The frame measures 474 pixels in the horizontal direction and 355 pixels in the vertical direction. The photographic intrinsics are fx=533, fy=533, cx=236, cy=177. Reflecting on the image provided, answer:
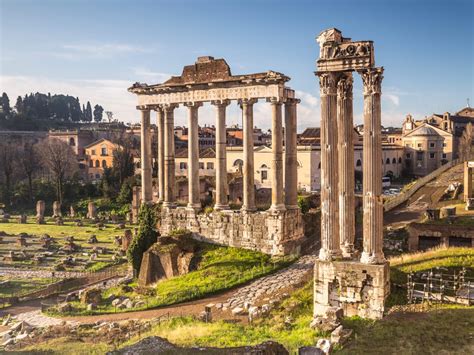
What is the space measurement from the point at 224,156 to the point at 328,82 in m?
11.7

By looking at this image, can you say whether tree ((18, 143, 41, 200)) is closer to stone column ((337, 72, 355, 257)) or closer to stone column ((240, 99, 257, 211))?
stone column ((240, 99, 257, 211))

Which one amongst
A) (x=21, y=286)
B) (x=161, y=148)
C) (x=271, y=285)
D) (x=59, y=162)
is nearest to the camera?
(x=271, y=285)

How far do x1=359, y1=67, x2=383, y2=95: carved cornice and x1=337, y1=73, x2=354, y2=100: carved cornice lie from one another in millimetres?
1206

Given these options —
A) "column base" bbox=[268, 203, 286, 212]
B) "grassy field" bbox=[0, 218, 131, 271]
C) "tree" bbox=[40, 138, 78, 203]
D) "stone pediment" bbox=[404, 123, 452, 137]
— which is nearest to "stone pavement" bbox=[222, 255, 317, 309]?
"column base" bbox=[268, 203, 286, 212]

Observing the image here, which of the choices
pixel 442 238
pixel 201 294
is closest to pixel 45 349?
pixel 201 294

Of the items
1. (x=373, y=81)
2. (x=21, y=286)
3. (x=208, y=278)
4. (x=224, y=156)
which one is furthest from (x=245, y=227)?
(x=21, y=286)

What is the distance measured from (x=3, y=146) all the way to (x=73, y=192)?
1769 cm

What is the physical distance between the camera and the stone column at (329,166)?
16.8 metres

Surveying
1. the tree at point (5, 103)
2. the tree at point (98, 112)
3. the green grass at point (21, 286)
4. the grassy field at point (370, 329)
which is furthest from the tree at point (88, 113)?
the grassy field at point (370, 329)

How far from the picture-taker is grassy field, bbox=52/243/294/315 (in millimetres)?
22766

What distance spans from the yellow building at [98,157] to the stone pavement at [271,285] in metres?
56.4

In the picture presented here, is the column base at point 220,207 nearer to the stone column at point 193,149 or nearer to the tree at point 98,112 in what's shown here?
the stone column at point 193,149

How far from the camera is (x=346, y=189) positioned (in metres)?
17.3

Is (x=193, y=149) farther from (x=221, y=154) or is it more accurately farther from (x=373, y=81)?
(x=373, y=81)
